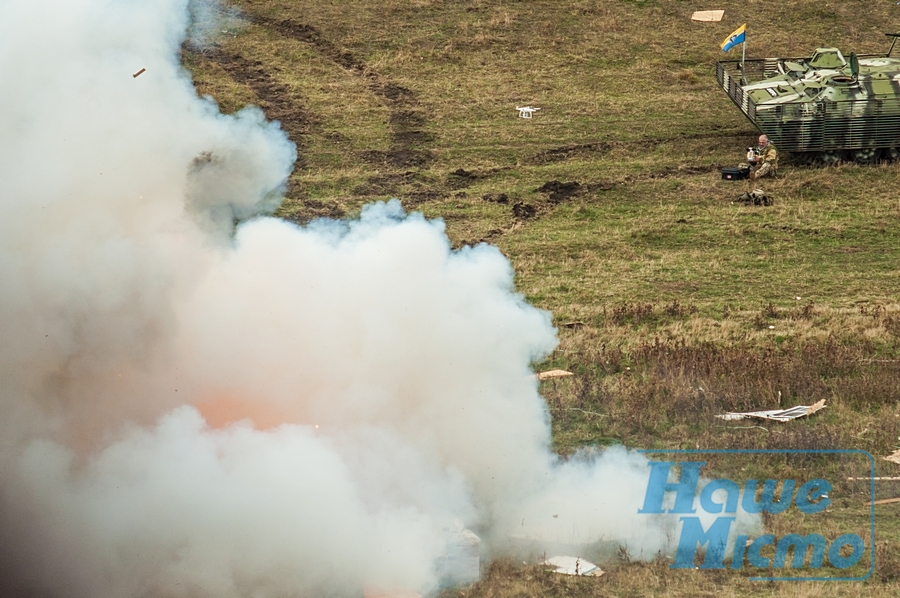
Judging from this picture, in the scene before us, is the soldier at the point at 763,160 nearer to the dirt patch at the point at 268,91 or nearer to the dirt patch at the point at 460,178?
the dirt patch at the point at 460,178

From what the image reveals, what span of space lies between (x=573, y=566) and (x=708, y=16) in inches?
901

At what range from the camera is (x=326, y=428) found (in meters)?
12.9

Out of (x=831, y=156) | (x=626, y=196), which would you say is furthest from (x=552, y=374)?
(x=831, y=156)

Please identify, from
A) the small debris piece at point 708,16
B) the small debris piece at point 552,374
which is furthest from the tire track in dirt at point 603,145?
the small debris piece at point 552,374

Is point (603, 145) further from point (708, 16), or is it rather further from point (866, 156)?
point (708, 16)

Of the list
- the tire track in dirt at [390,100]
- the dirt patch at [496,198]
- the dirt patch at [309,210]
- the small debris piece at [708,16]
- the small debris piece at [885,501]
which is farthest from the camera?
the small debris piece at [708,16]

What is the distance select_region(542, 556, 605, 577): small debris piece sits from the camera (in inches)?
471

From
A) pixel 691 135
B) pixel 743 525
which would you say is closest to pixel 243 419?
pixel 743 525

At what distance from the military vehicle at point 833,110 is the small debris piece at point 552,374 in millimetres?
9322

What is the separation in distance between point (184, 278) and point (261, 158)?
2095 mm

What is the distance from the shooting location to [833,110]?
23125 mm

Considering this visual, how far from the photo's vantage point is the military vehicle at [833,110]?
2311 centimetres

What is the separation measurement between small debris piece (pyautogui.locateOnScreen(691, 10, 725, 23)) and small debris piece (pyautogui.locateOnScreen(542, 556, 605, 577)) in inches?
887

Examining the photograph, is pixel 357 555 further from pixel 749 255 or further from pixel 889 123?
pixel 889 123
